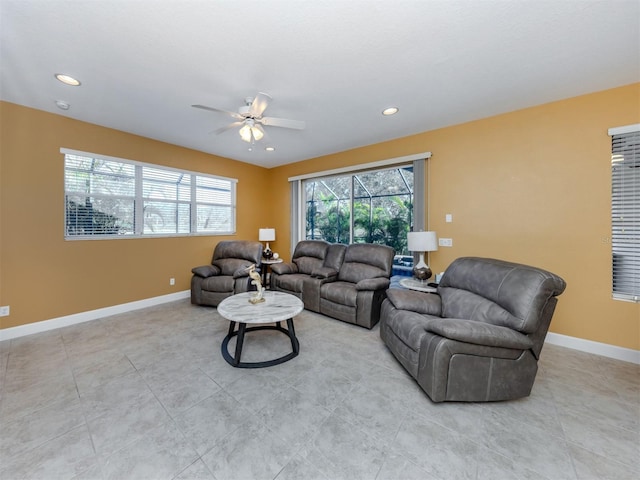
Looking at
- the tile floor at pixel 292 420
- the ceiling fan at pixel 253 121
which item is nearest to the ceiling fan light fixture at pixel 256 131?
the ceiling fan at pixel 253 121

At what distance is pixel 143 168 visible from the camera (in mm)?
3898

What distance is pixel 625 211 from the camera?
2.43m

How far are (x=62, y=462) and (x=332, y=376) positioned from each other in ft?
5.70

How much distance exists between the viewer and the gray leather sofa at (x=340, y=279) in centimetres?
319

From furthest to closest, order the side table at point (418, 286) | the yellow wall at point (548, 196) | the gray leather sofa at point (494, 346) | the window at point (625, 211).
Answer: the side table at point (418, 286) < the yellow wall at point (548, 196) < the window at point (625, 211) < the gray leather sofa at point (494, 346)

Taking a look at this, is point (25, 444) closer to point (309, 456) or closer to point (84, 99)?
point (309, 456)

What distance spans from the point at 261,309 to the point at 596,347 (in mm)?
3536

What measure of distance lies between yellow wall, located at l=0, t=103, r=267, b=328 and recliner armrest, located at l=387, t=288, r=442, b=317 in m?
3.82

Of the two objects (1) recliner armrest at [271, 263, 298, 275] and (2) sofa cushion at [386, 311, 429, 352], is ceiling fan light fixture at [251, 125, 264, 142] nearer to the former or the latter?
(1) recliner armrest at [271, 263, 298, 275]

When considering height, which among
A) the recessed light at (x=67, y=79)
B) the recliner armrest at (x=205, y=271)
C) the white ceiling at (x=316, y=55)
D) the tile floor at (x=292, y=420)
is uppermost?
the recessed light at (x=67, y=79)

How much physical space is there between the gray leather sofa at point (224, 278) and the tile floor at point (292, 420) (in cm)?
123

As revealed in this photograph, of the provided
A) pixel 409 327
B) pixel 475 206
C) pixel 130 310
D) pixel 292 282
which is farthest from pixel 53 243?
pixel 475 206

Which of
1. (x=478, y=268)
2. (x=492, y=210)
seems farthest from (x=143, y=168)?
(x=492, y=210)

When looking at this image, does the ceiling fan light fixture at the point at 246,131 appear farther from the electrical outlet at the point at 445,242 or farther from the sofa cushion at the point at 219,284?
the electrical outlet at the point at 445,242
